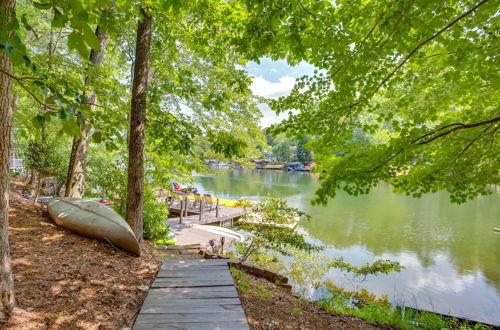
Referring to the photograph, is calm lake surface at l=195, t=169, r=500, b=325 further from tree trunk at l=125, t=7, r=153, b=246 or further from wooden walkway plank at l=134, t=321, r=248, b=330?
wooden walkway plank at l=134, t=321, r=248, b=330

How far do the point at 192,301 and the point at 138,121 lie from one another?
2754 mm

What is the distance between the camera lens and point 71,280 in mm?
2674

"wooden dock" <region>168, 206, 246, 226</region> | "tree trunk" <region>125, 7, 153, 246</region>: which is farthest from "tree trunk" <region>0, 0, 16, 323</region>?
"wooden dock" <region>168, 206, 246, 226</region>

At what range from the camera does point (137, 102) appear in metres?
3.91

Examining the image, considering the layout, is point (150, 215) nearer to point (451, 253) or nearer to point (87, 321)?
point (87, 321)

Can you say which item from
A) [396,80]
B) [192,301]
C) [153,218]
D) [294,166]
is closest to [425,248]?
[396,80]

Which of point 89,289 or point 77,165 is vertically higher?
point 77,165

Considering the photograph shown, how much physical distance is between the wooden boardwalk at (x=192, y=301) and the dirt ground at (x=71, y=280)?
0.17m

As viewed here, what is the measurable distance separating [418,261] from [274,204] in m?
8.86

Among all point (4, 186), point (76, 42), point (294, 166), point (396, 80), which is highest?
point (396, 80)

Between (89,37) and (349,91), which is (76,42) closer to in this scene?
(89,37)

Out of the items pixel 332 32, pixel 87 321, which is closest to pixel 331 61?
pixel 332 32

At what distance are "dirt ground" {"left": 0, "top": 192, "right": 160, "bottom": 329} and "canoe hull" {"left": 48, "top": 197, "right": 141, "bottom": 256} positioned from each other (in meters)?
0.11

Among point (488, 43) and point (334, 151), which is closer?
point (488, 43)
